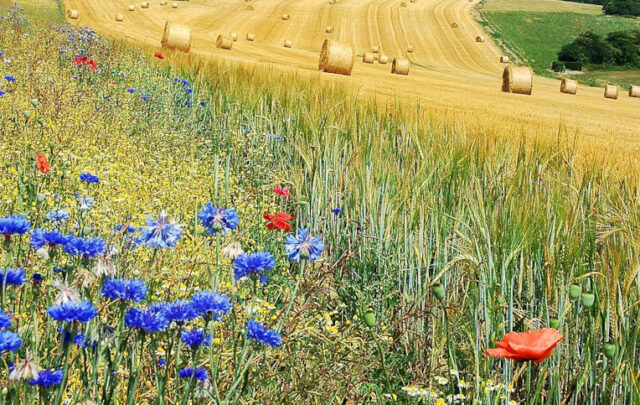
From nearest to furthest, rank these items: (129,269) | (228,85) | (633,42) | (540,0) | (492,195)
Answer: (129,269)
(492,195)
(228,85)
(633,42)
(540,0)

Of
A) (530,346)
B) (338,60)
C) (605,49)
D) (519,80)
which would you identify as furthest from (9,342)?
(605,49)

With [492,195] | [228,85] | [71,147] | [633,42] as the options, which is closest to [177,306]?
[492,195]

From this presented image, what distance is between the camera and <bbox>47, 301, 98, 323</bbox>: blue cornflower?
958mm

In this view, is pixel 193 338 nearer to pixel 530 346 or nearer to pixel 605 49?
pixel 530 346

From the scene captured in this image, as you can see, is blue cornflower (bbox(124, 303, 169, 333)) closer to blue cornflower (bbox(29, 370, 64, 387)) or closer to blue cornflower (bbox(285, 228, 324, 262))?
blue cornflower (bbox(29, 370, 64, 387))

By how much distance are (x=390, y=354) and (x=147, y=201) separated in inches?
50.5

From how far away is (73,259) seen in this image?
4.51ft

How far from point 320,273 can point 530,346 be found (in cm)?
110

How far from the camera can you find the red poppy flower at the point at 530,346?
1.29m

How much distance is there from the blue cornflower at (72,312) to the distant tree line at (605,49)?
149ft

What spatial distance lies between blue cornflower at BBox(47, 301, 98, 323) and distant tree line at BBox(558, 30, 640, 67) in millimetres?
45495

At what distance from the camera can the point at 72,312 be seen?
0.97 metres

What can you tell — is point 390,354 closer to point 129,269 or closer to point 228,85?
point 129,269

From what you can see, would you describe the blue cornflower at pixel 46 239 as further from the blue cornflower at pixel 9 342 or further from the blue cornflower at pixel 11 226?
the blue cornflower at pixel 9 342
